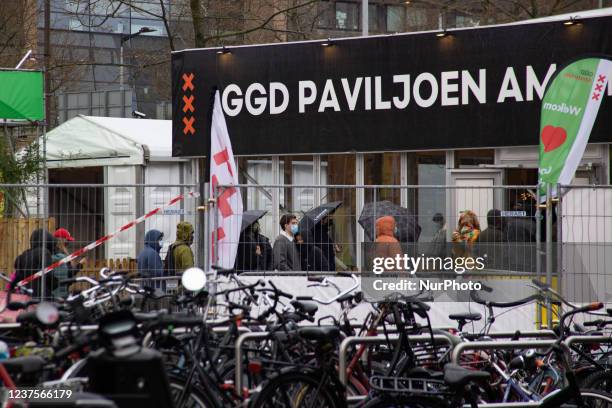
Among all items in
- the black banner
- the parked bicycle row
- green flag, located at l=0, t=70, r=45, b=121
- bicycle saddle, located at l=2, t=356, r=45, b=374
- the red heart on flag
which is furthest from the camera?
green flag, located at l=0, t=70, r=45, b=121

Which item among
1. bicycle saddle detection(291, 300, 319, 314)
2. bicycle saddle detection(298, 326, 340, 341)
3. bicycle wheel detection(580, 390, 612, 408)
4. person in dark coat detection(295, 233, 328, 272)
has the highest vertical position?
person in dark coat detection(295, 233, 328, 272)

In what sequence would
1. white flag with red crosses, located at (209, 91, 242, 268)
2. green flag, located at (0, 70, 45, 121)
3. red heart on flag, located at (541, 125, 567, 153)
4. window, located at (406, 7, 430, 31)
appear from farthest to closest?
window, located at (406, 7, 430, 31), green flag, located at (0, 70, 45, 121), red heart on flag, located at (541, 125, 567, 153), white flag with red crosses, located at (209, 91, 242, 268)

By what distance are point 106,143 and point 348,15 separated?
44760mm

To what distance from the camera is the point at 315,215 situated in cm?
1287

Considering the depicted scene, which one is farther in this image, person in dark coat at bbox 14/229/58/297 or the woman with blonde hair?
the woman with blonde hair

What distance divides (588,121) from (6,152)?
457 inches

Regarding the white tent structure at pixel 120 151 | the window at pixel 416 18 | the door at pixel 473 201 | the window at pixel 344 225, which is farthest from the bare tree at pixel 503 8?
the door at pixel 473 201

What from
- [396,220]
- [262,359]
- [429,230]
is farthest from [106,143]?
[262,359]

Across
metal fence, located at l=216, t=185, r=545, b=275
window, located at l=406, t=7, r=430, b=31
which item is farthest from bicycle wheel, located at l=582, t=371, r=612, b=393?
window, located at l=406, t=7, r=430, b=31

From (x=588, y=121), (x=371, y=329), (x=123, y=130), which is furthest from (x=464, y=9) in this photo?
(x=371, y=329)

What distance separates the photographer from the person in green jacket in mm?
12422

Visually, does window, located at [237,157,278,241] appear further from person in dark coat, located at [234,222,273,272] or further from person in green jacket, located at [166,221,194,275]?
person in green jacket, located at [166,221,194,275]

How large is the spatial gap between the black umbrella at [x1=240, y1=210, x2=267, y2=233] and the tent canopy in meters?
7.25

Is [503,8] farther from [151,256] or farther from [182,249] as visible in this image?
[151,256]
